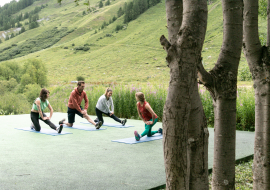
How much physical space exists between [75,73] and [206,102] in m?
68.7

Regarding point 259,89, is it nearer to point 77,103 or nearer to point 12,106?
point 77,103

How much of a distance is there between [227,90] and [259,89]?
88cm

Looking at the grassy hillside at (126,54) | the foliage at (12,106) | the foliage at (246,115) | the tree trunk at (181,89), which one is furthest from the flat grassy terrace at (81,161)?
the grassy hillside at (126,54)

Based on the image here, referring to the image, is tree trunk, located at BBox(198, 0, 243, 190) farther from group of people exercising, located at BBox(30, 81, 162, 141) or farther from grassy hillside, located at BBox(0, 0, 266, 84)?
grassy hillside, located at BBox(0, 0, 266, 84)

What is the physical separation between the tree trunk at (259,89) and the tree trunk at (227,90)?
679mm

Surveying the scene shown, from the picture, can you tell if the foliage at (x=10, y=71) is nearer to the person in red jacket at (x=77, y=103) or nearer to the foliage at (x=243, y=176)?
the person in red jacket at (x=77, y=103)

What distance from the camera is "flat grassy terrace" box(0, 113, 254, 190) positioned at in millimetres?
3906

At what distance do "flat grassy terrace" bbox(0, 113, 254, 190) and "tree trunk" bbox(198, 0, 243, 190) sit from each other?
1347 millimetres

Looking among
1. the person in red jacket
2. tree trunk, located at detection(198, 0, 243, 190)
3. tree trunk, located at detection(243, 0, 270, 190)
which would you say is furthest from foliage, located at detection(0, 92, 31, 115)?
tree trunk, located at detection(198, 0, 243, 190)

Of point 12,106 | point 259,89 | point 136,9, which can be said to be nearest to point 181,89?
point 259,89

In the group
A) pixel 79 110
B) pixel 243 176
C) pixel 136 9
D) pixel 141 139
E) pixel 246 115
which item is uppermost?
pixel 136 9

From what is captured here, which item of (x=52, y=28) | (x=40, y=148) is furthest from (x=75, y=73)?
(x=52, y=28)

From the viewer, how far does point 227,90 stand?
2.61 metres

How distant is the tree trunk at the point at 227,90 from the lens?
2613 millimetres
